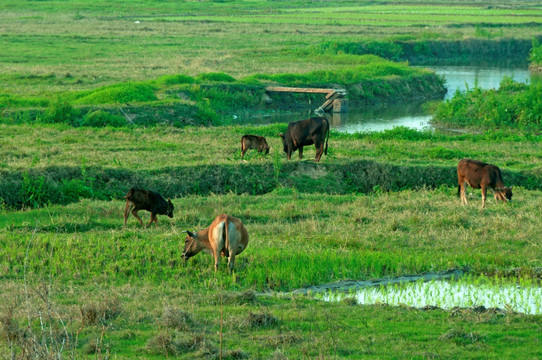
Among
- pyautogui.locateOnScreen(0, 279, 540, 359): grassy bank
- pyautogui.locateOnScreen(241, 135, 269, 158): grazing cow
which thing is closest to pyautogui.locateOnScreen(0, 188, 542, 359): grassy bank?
pyautogui.locateOnScreen(0, 279, 540, 359): grassy bank

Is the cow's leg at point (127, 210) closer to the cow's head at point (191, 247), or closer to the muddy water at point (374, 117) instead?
the cow's head at point (191, 247)

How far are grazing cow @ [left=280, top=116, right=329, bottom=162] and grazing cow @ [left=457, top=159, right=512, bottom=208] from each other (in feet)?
12.2

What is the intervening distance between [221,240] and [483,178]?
22.6ft

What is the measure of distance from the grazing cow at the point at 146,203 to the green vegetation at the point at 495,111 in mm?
17387

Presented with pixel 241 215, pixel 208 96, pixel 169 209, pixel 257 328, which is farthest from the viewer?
pixel 208 96

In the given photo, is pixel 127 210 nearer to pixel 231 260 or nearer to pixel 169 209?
pixel 169 209

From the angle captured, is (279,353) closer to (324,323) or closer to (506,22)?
(324,323)

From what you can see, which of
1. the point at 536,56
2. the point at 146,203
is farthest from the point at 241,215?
the point at 536,56

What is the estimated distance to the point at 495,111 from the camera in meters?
28.2

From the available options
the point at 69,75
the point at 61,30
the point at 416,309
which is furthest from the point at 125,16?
the point at 416,309

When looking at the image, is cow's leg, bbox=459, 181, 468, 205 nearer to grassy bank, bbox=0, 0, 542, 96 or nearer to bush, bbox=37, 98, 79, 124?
bush, bbox=37, 98, 79, 124

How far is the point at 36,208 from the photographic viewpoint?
47.9 feet

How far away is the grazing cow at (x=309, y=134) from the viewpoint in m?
17.8

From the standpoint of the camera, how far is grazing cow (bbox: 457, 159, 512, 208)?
48.6 ft
